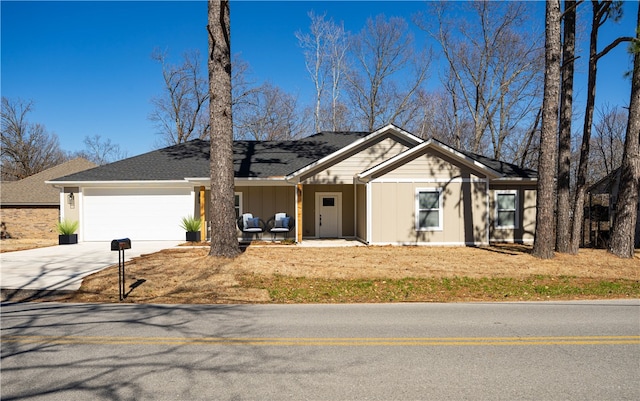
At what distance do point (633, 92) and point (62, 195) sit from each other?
2194 cm

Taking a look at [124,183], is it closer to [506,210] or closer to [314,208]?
[314,208]

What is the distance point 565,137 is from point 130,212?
57.0ft

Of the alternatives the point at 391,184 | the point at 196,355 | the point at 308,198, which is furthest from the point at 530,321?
the point at 308,198

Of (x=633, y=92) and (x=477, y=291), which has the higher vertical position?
(x=633, y=92)

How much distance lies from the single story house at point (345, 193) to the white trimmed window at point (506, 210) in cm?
4

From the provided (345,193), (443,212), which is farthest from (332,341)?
(345,193)

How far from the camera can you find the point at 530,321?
626cm

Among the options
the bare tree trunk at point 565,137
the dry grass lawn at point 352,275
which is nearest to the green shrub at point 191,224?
the dry grass lawn at point 352,275

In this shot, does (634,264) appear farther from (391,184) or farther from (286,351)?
(286,351)

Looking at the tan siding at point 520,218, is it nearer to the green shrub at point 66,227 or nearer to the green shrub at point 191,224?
the green shrub at point 191,224

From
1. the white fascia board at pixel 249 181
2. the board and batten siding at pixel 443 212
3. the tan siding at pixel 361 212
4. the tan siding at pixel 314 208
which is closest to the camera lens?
the board and batten siding at pixel 443 212

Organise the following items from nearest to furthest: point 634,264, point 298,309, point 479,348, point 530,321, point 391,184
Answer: point 479,348
point 530,321
point 298,309
point 634,264
point 391,184

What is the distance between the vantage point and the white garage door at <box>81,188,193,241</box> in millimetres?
17906

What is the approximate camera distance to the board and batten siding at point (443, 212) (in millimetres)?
15617
